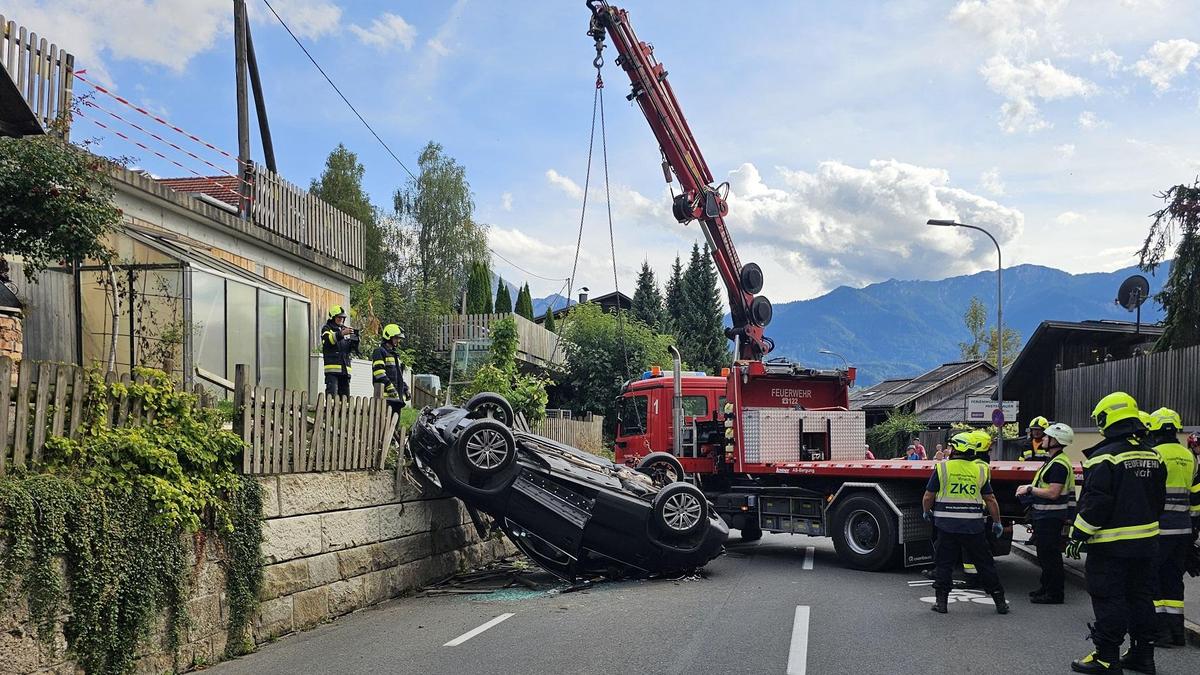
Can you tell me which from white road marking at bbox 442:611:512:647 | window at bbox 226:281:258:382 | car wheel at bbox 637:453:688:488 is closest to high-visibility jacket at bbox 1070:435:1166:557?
white road marking at bbox 442:611:512:647

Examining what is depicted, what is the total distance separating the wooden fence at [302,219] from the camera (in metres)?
16.2

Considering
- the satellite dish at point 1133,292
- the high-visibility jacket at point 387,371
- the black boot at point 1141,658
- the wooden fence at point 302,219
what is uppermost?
the wooden fence at point 302,219

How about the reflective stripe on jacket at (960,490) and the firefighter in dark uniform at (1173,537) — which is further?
the reflective stripe on jacket at (960,490)

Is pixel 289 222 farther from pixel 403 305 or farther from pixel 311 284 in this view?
pixel 403 305

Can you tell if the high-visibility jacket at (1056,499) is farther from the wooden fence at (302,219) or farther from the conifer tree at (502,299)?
the conifer tree at (502,299)

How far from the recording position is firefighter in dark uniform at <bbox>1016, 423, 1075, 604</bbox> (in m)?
9.55

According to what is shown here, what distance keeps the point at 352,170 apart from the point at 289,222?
34707 mm

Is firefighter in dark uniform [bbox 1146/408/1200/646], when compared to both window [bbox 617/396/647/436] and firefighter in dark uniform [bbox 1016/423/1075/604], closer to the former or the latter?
firefighter in dark uniform [bbox 1016/423/1075/604]

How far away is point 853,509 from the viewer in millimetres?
12594

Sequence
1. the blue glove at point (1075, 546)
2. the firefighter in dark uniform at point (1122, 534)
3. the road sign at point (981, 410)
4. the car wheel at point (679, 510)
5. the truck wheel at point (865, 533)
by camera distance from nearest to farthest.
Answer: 1. the firefighter in dark uniform at point (1122, 534)
2. the blue glove at point (1075, 546)
3. the car wheel at point (679, 510)
4. the truck wheel at point (865, 533)
5. the road sign at point (981, 410)

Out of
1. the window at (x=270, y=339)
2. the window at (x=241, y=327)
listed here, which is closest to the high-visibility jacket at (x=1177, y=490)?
the window at (x=241, y=327)

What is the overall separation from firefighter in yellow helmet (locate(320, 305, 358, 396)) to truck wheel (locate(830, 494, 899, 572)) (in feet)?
21.0

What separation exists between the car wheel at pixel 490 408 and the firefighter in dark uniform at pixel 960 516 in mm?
4852

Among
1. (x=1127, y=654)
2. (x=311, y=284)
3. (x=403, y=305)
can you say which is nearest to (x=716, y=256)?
(x=311, y=284)
